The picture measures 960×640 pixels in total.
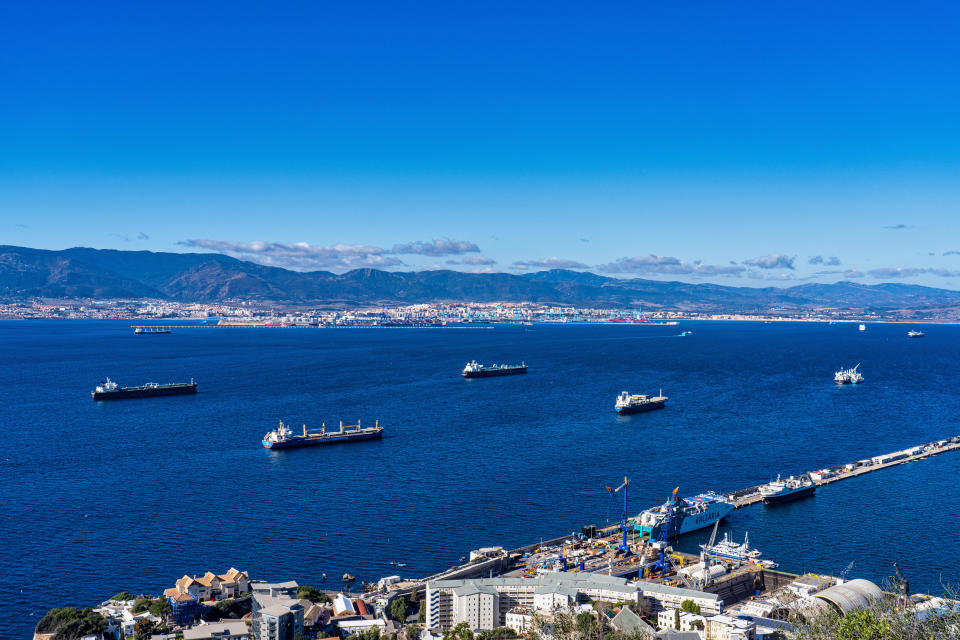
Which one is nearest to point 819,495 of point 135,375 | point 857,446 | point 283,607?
point 857,446

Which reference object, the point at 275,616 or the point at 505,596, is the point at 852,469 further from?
the point at 275,616

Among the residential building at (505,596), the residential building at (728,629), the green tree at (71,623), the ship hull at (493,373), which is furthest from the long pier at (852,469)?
the ship hull at (493,373)

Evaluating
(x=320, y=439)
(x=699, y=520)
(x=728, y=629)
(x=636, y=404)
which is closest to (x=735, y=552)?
A: (x=699, y=520)

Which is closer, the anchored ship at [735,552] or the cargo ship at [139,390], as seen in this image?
the anchored ship at [735,552]

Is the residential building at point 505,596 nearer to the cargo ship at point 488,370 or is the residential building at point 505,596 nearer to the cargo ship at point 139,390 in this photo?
Result: the cargo ship at point 139,390

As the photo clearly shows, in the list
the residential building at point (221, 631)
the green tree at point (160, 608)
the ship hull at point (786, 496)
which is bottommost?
the residential building at point (221, 631)

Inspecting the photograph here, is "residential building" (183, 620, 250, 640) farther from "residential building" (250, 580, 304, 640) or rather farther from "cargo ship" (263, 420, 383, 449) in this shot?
"cargo ship" (263, 420, 383, 449)

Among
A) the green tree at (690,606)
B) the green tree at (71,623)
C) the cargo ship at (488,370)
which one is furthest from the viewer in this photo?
the cargo ship at (488,370)

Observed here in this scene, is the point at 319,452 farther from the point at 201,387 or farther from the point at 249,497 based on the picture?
the point at 201,387
